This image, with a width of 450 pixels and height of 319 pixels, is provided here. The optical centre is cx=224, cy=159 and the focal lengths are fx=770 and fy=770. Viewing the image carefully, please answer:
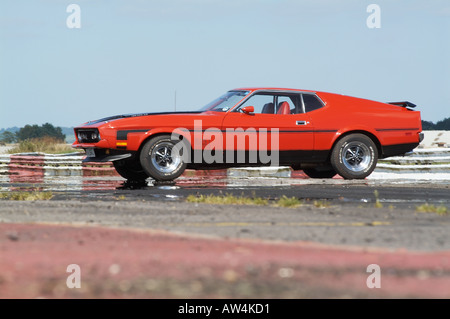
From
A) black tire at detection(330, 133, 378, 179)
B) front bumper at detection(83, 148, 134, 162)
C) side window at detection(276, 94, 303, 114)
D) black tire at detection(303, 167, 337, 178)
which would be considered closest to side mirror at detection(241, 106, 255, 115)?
side window at detection(276, 94, 303, 114)

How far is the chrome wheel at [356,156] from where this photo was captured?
1377 cm

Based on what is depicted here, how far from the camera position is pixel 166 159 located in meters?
12.7

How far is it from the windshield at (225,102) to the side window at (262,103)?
0.65 feet

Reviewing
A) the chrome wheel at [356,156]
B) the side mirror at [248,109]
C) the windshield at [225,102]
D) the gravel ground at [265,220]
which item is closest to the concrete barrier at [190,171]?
the chrome wheel at [356,156]

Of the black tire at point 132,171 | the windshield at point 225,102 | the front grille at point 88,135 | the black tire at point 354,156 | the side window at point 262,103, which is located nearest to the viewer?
the front grille at point 88,135

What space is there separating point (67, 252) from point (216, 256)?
1.04m

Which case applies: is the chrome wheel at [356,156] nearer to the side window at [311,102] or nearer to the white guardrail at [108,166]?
the side window at [311,102]

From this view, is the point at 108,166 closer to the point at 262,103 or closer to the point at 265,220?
the point at 262,103

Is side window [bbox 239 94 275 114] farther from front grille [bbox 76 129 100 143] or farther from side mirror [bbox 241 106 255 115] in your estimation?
front grille [bbox 76 129 100 143]

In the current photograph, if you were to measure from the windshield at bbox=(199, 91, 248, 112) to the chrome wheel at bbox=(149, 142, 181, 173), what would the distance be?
1.19 metres

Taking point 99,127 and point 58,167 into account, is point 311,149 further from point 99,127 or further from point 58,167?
point 58,167

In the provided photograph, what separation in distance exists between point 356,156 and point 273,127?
1.76 m

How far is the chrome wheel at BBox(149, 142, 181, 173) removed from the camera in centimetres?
1262

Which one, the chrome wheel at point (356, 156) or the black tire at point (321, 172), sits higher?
the chrome wheel at point (356, 156)
